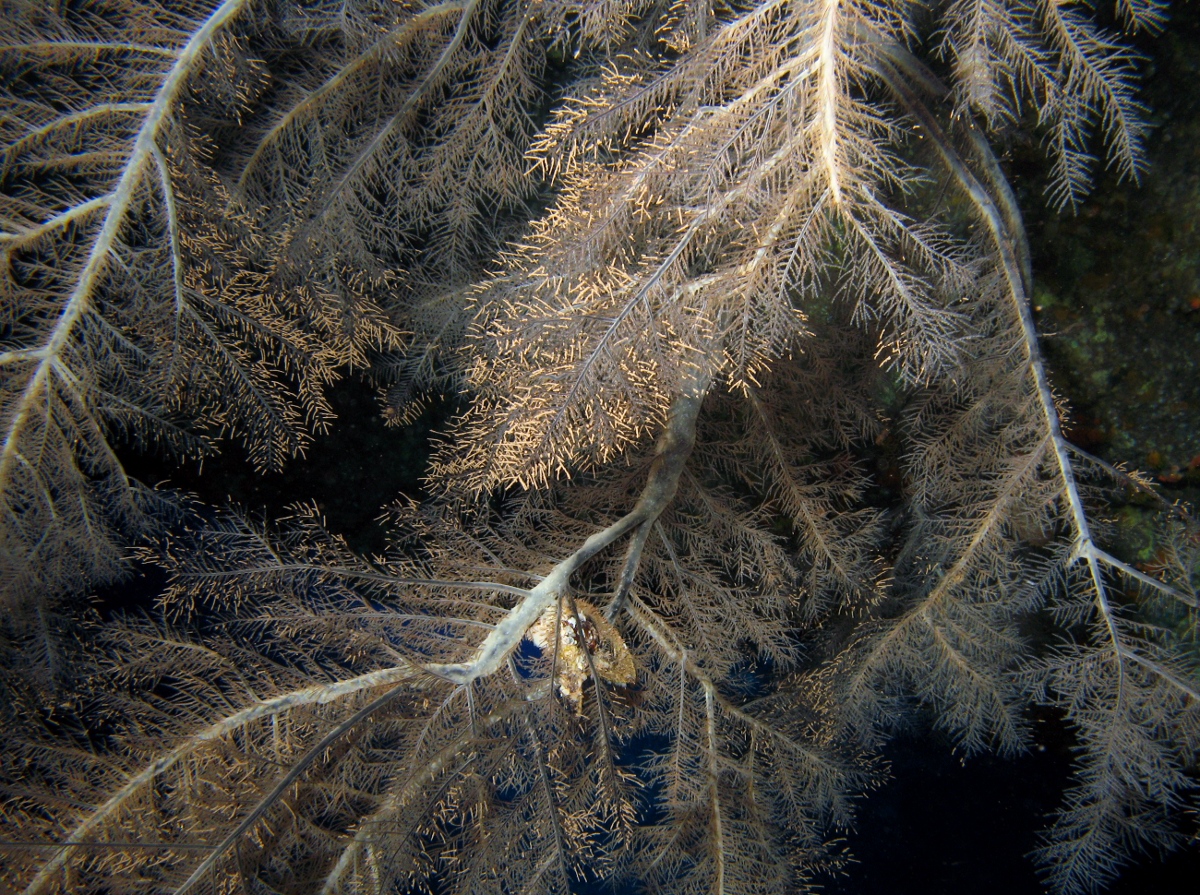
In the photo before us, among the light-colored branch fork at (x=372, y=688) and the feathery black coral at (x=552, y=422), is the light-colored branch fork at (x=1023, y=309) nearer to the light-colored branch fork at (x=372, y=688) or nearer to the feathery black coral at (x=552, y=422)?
the feathery black coral at (x=552, y=422)

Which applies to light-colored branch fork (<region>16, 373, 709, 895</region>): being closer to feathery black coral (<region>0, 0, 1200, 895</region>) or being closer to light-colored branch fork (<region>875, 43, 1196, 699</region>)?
feathery black coral (<region>0, 0, 1200, 895</region>)

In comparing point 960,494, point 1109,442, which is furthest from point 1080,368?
point 960,494

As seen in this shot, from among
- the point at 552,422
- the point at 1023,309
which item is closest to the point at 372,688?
the point at 552,422

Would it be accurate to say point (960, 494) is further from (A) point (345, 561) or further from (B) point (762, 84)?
(A) point (345, 561)

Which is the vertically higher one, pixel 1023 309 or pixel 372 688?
pixel 1023 309

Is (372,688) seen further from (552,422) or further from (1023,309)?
(1023,309)

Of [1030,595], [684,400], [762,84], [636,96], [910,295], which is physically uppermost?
[762,84]
